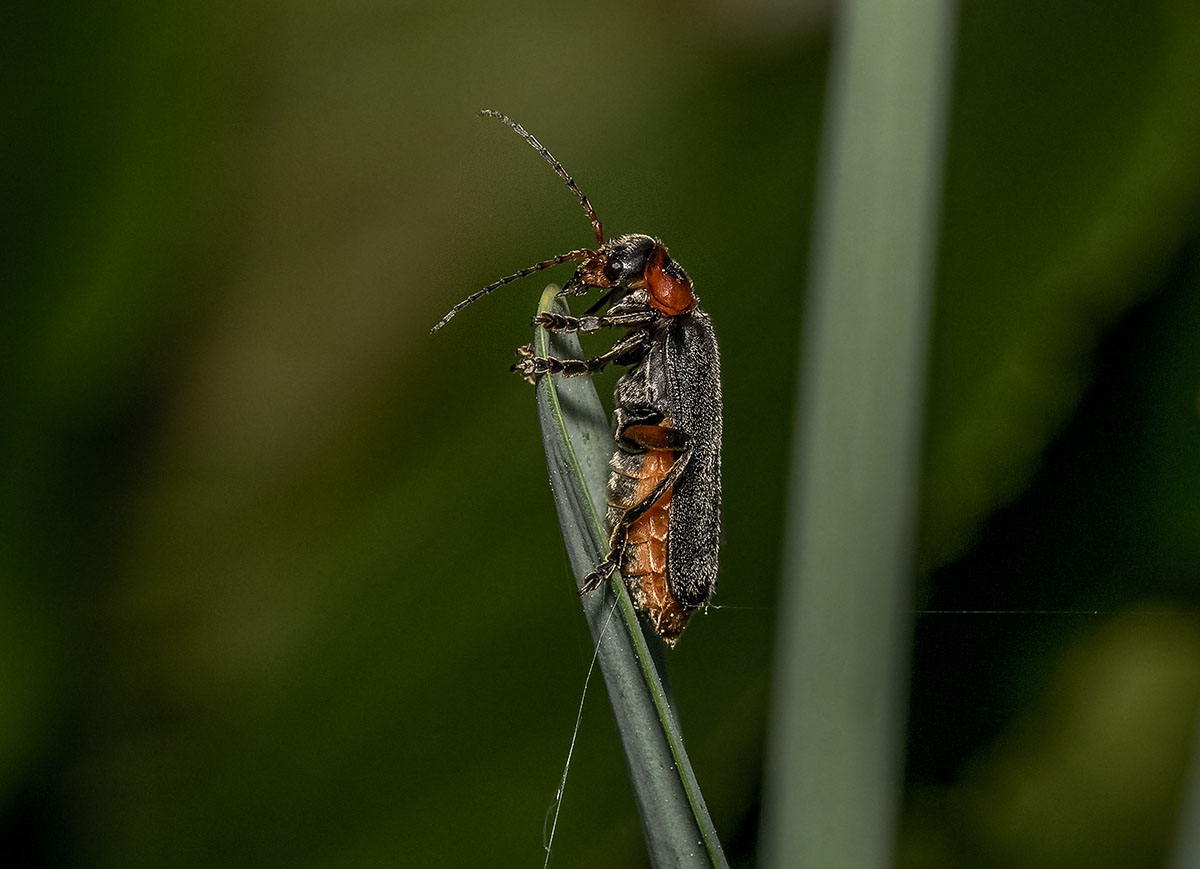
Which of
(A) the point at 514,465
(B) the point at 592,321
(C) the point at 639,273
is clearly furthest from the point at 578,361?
(A) the point at 514,465

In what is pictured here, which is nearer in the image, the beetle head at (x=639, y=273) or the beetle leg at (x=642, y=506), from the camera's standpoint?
the beetle leg at (x=642, y=506)

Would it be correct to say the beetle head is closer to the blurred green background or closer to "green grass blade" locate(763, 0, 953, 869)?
the blurred green background

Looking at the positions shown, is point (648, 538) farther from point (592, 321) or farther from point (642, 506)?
point (592, 321)

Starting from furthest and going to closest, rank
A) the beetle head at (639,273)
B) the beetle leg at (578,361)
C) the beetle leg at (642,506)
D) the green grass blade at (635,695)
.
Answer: the beetle head at (639,273), the beetle leg at (642,506), the beetle leg at (578,361), the green grass blade at (635,695)

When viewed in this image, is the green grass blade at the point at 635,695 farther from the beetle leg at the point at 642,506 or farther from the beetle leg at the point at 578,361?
the beetle leg at the point at 642,506

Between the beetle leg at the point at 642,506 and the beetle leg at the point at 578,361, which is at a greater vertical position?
the beetle leg at the point at 578,361

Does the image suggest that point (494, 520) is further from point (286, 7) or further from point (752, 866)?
point (286, 7)

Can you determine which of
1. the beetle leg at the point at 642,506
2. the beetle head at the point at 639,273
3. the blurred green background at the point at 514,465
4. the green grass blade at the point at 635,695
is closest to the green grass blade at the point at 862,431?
the green grass blade at the point at 635,695

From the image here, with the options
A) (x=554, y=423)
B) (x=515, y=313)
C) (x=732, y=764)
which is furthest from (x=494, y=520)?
(x=554, y=423)
